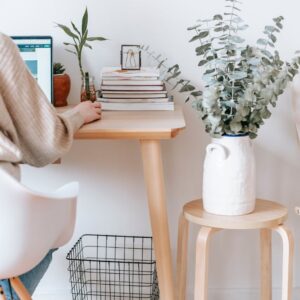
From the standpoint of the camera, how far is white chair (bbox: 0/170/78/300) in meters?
1.34

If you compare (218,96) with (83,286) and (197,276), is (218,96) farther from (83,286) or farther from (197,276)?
(83,286)

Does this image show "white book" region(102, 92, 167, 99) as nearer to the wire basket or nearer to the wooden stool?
the wooden stool

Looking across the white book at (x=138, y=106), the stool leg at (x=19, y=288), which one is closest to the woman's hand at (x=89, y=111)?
the white book at (x=138, y=106)

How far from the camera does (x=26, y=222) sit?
1.37 m

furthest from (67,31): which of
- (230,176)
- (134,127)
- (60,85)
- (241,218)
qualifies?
(241,218)

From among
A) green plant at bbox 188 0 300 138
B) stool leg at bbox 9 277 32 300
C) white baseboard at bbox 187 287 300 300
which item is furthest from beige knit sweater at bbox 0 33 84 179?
white baseboard at bbox 187 287 300 300

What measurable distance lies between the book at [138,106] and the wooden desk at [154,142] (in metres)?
0.07

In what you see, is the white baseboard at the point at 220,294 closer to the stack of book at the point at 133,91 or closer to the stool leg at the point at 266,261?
the stool leg at the point at 266,261

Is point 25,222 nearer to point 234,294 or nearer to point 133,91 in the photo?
point 133,91

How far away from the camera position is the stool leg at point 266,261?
2.16 metres

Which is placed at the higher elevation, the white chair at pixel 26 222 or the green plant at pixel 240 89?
the green plant at pixel 240 89

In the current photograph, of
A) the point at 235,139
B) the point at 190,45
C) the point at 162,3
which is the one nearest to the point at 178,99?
the point at 190,45

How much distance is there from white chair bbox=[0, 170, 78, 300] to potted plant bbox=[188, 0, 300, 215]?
544 millimetres

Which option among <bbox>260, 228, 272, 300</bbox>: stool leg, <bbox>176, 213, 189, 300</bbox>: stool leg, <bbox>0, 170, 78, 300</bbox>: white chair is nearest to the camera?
<bbox>0, 170, 78, 300</bbox>: white chair
